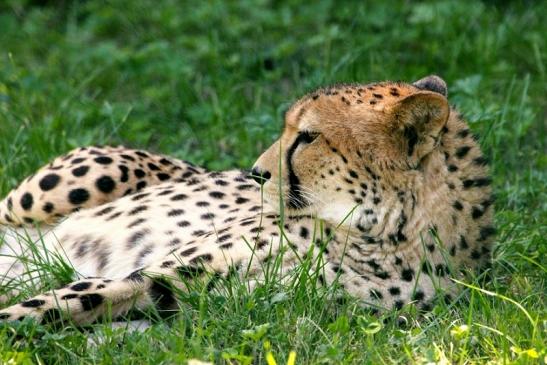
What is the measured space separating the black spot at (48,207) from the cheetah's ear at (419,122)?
1720mm

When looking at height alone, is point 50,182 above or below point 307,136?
below

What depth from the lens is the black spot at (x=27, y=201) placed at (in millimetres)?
4906

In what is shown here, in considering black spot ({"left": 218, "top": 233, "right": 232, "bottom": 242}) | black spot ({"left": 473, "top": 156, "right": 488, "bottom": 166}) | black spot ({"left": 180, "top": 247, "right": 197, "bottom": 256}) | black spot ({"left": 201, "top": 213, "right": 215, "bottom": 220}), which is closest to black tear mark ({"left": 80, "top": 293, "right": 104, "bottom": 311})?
black spot ({"left": 180, "top": 247, "right": 197, "bottom": 256})

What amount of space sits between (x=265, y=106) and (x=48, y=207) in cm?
176

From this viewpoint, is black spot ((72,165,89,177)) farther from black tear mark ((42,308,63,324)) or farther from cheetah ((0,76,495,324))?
black tear mark ((42,308,63,324))

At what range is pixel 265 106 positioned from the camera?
6281 mm

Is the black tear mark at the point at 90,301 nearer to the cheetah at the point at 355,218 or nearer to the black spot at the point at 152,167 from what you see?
the cheetah at the point at 355,218

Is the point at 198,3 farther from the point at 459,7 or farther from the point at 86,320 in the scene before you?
the point at 86,320

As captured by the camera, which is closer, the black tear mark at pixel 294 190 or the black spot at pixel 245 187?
the black tear mark at pixel 294 190

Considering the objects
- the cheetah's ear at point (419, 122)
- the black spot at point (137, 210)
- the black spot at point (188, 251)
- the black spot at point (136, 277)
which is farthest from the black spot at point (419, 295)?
the black spot at point (137, 210)

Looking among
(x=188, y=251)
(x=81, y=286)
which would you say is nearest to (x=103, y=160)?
(x=188, y=251)

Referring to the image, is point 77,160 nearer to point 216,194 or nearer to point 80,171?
point 80,171

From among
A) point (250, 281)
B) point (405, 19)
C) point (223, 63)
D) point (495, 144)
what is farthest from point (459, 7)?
point (250, 281)

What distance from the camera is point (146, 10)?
796 centimetres
